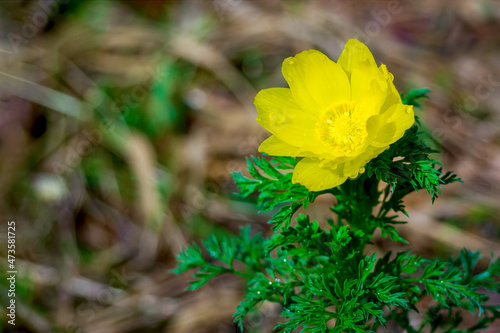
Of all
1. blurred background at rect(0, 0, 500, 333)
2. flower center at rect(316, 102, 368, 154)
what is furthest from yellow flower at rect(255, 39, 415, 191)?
blurred background at rect(0, 0, 500, 333)

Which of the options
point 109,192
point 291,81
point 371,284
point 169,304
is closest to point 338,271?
point 371,284

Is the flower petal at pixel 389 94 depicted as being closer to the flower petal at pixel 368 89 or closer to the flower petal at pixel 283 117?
the flower petal at pixel 368 89

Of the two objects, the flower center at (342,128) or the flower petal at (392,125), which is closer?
the flower petal at (392,125)

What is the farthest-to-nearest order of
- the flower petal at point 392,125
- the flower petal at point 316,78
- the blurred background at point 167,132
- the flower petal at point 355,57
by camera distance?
the blurred background at point 167,132
the flower petal at point 316,78
the flower petal at point 355,57
the flower petal at point 392,125

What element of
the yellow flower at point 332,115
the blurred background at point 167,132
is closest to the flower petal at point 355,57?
the yellow flower at point 332,115

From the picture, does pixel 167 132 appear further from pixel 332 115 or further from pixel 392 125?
pixel 392 125

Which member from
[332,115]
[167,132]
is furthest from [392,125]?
[167,132]
